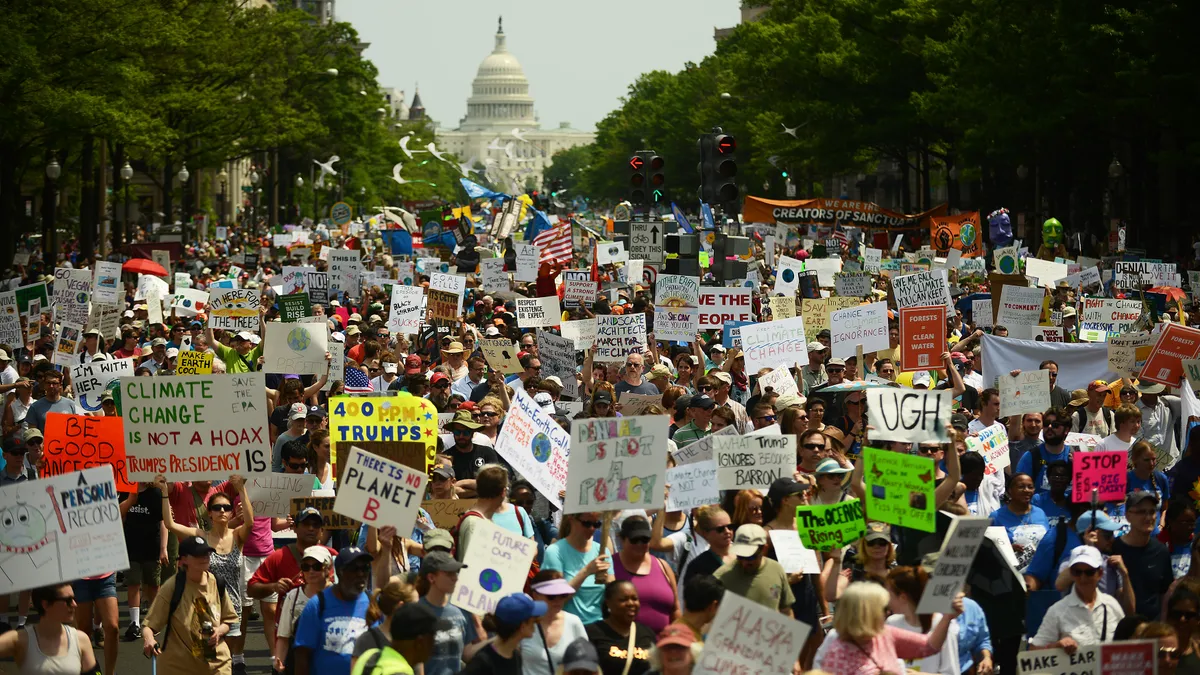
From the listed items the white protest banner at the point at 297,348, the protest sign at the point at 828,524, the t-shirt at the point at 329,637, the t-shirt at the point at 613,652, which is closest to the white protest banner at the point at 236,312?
the white protest banner at the point at 297,348

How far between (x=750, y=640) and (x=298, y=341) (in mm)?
10378

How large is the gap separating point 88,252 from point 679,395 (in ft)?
113

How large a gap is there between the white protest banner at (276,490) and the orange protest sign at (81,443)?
1174 millimetres

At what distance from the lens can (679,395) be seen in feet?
45.9

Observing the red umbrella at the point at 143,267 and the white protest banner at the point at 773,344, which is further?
the red umbrella at the point at 143,267

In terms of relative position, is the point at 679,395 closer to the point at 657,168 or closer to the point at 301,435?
the point at 301,435

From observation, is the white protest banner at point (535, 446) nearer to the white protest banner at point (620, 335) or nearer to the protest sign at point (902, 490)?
the protest sign at point (902, 490)

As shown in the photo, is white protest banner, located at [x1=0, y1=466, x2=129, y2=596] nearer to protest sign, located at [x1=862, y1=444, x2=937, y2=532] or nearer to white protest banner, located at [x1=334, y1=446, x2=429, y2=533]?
white protest banner, located at [x1=334, y1=446, x2=429, y2=533]

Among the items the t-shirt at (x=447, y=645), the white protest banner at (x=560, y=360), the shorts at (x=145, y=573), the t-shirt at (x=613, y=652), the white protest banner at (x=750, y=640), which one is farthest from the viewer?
the white protest banner at (x=560, y=360)

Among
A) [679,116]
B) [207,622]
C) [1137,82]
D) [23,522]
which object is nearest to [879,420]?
[207,622]

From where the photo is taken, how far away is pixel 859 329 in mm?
17031

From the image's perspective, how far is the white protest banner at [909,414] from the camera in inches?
406

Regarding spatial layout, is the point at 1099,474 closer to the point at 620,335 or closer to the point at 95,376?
the point at 620,335

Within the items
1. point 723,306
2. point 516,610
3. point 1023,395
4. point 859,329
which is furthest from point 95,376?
point 516,610
